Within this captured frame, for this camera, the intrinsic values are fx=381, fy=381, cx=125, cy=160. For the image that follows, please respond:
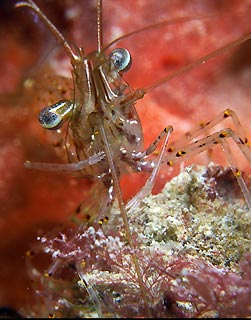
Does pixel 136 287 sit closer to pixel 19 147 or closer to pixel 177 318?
pixel 177 318

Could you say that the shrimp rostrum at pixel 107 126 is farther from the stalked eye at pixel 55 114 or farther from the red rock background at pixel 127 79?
the red rock background at pixel 127 79

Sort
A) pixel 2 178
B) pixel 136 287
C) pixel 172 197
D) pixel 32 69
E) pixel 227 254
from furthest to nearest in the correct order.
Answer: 1. pixel 32 69
2. pixel 2 178
3. pixel 172 197
4. pixel 227 254
5. pixel 136 287

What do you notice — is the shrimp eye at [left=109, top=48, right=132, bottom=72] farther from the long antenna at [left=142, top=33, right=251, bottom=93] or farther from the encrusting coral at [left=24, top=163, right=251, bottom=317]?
the encrusting coral at [left=24, top=163, right=251, bottom=317]

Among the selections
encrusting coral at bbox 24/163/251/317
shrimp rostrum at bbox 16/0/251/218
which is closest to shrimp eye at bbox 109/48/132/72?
shrimp rostrum at bbox 16/0/251/218

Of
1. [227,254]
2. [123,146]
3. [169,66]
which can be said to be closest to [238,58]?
[169,66]

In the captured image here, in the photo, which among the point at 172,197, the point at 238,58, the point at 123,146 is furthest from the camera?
the point at 238,58

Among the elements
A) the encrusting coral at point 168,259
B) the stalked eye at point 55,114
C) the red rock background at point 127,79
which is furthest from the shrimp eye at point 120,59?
the encrusting coral at point 168,259
